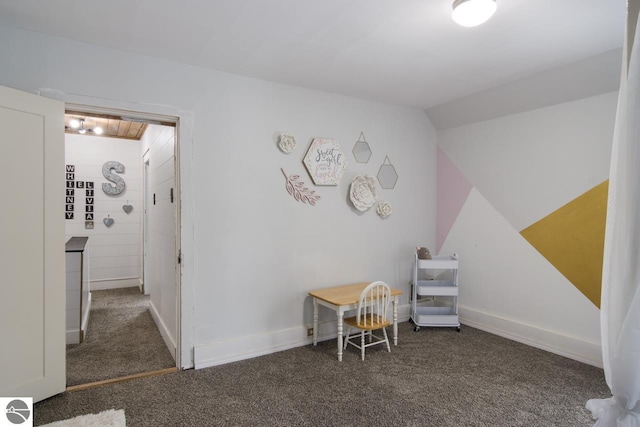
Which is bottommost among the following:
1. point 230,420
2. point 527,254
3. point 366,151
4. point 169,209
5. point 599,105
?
point 230,420

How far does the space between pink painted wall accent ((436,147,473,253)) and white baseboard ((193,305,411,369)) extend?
181cm

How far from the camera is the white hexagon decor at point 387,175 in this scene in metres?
3.99

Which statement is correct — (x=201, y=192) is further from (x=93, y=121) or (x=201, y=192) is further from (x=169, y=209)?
(x=93, y=121)

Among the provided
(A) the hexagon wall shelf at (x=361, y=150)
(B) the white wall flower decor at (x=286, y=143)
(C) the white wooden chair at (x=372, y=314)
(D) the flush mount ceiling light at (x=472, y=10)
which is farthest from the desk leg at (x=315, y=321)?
(D) the flush mount ceiling light at (x=472, y=10)

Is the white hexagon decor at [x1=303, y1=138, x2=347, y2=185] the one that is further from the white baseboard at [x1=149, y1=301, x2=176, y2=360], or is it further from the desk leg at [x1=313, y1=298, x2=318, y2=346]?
the white baseboard at [x1=149, y1=301, x2=176, y2=360]

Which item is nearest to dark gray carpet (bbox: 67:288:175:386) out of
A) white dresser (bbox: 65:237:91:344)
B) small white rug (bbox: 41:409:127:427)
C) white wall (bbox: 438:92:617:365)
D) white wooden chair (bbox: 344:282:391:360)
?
white dresser (bbox: 65:237:91:344)

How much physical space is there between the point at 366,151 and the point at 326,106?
2.16 feet

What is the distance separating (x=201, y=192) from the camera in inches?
116

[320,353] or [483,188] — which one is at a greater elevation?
[483,188]

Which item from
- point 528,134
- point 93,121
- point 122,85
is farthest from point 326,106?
point 93,121

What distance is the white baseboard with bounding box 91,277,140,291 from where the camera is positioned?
5.72 metres

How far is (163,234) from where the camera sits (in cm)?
378

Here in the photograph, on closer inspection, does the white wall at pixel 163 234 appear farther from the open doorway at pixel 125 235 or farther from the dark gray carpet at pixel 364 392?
the dark gray carpet at pixel 364 392

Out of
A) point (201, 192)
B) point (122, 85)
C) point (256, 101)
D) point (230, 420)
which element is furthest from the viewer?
point (256, 101)
